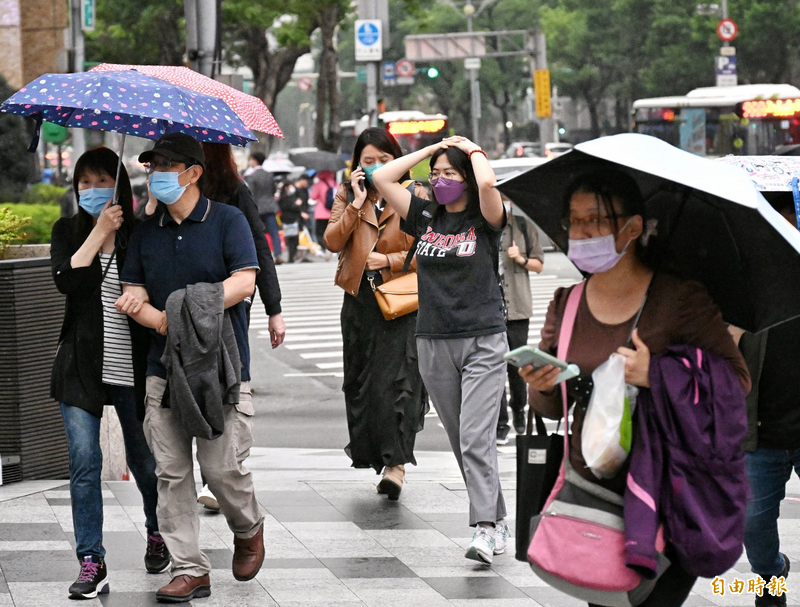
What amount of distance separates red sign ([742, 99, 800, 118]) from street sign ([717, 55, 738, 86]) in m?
6.20

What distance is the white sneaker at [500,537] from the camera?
19.7ft

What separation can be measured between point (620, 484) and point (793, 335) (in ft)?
5.08

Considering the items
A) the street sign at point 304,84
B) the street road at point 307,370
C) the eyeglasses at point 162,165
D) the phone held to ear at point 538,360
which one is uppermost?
the street sign at point 304,84

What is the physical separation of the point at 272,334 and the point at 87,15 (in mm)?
20489

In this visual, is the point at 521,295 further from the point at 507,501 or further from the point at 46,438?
the point at 46,438

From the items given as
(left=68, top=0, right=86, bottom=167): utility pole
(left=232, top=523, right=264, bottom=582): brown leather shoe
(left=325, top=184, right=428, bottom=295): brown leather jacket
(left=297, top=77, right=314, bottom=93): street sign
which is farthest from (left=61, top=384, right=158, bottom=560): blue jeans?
(left=297, top=77, right=314, bottom=93): street sign

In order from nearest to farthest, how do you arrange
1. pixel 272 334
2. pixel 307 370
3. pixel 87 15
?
pixel 272 334, pixel 307 370, pixel 87 15

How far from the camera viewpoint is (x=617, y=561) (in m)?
3.30

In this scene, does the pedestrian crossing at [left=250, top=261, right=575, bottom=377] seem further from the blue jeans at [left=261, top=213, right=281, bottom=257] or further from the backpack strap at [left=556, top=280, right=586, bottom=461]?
the backpack strap at [left=556, top=280, right=586, bottom=461]

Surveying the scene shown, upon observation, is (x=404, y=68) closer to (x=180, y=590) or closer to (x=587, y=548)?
(x=180, y=590)

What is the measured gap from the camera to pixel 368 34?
24000 mm

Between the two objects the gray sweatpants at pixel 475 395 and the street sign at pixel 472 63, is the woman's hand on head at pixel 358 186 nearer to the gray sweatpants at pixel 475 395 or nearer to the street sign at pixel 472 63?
the gray sweatpants at pixel 475 395

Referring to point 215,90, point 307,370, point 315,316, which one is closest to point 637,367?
point 215,90

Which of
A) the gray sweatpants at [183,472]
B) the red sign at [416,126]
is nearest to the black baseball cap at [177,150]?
the gray sweatpants at [183,472]
